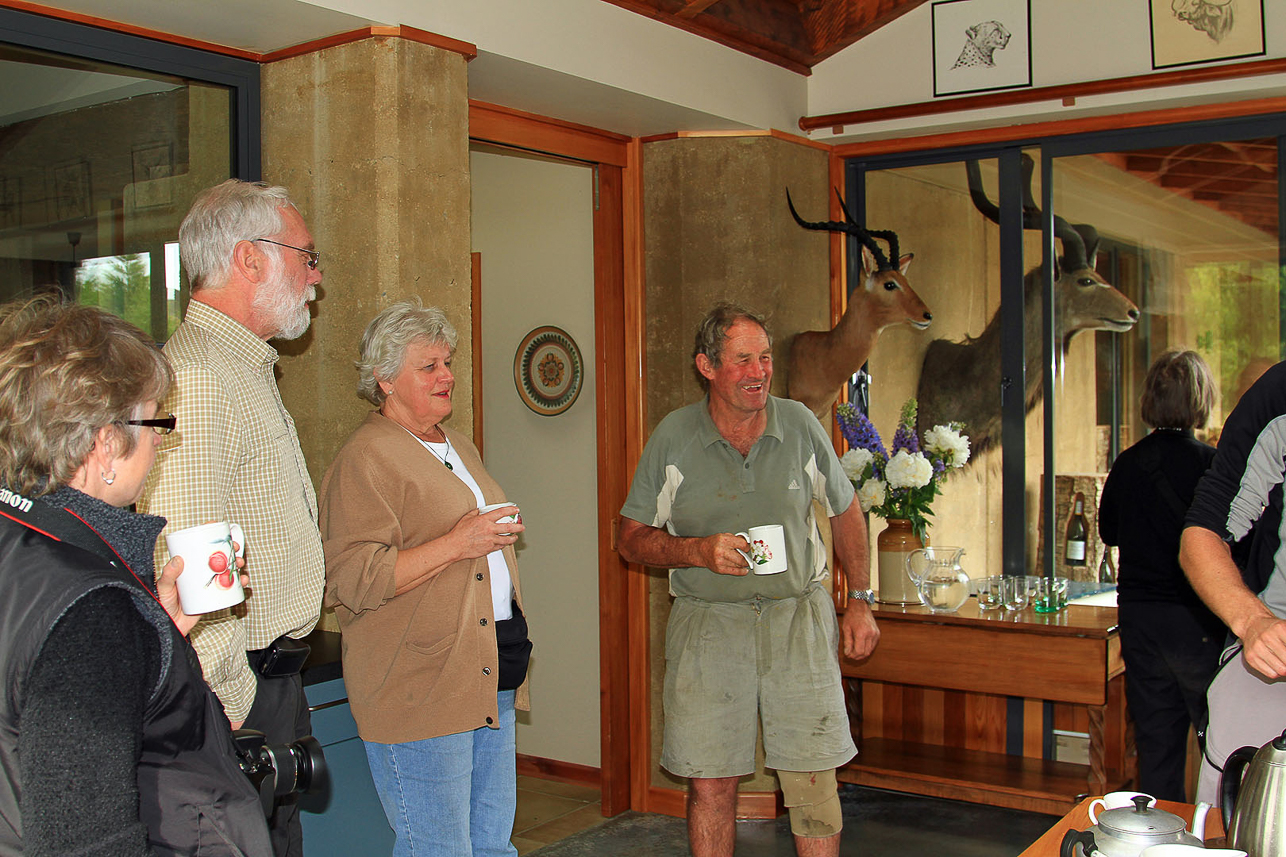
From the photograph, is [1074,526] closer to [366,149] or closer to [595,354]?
[595,354]

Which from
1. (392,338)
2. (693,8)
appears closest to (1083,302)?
(693,8)

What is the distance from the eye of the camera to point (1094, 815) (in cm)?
159

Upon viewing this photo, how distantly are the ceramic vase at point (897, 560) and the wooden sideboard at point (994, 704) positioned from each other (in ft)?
0.26

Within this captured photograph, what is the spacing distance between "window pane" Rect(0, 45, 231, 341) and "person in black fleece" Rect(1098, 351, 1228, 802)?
9.42 ft

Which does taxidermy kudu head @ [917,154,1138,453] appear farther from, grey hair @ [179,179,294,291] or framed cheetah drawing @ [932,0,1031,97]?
grey hair @ [179,179,294,291]

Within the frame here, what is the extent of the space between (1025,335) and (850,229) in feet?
2.60

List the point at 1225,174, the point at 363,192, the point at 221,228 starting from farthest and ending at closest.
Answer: the point at 1225,174 → the point at 363,192 → the point at 221,228

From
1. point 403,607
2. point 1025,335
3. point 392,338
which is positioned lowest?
point 403,607

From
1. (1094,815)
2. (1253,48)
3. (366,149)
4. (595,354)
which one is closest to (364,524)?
(366,149)

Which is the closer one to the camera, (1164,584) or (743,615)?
(743,615)

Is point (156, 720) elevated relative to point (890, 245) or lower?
lower

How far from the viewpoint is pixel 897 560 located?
4.19m

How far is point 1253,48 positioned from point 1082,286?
3.16 feet

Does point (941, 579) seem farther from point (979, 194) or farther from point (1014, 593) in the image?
point (979, 194)
